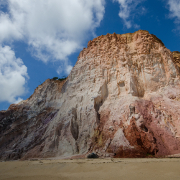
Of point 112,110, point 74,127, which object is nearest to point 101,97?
point 112,110

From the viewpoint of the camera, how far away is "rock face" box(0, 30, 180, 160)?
11.9 m

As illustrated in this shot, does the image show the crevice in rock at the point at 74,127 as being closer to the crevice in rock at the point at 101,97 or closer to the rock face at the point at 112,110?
the rock face at the point at 112,110

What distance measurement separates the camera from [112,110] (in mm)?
14992

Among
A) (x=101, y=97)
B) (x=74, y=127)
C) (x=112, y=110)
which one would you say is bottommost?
(x=74, y=127)

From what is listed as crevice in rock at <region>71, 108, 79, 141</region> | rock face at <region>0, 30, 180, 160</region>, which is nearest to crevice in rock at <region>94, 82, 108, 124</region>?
rock face at <region>0, 30, 180, 160</region>

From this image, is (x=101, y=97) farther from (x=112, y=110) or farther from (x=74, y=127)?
(x=74, y=127)

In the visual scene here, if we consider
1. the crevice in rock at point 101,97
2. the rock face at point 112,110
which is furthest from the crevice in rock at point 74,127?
the crevice in rock at point 101,97

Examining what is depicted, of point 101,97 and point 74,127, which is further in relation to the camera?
point 101,97

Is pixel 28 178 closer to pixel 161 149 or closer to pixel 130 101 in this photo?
pixel 161 149

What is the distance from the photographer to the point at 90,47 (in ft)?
71.1

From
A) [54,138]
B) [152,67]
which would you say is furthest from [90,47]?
[54,138]

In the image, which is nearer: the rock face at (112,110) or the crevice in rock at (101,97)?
the rock face at (112,110)

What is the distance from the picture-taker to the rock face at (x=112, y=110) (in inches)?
470

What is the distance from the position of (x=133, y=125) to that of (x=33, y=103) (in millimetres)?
18973
